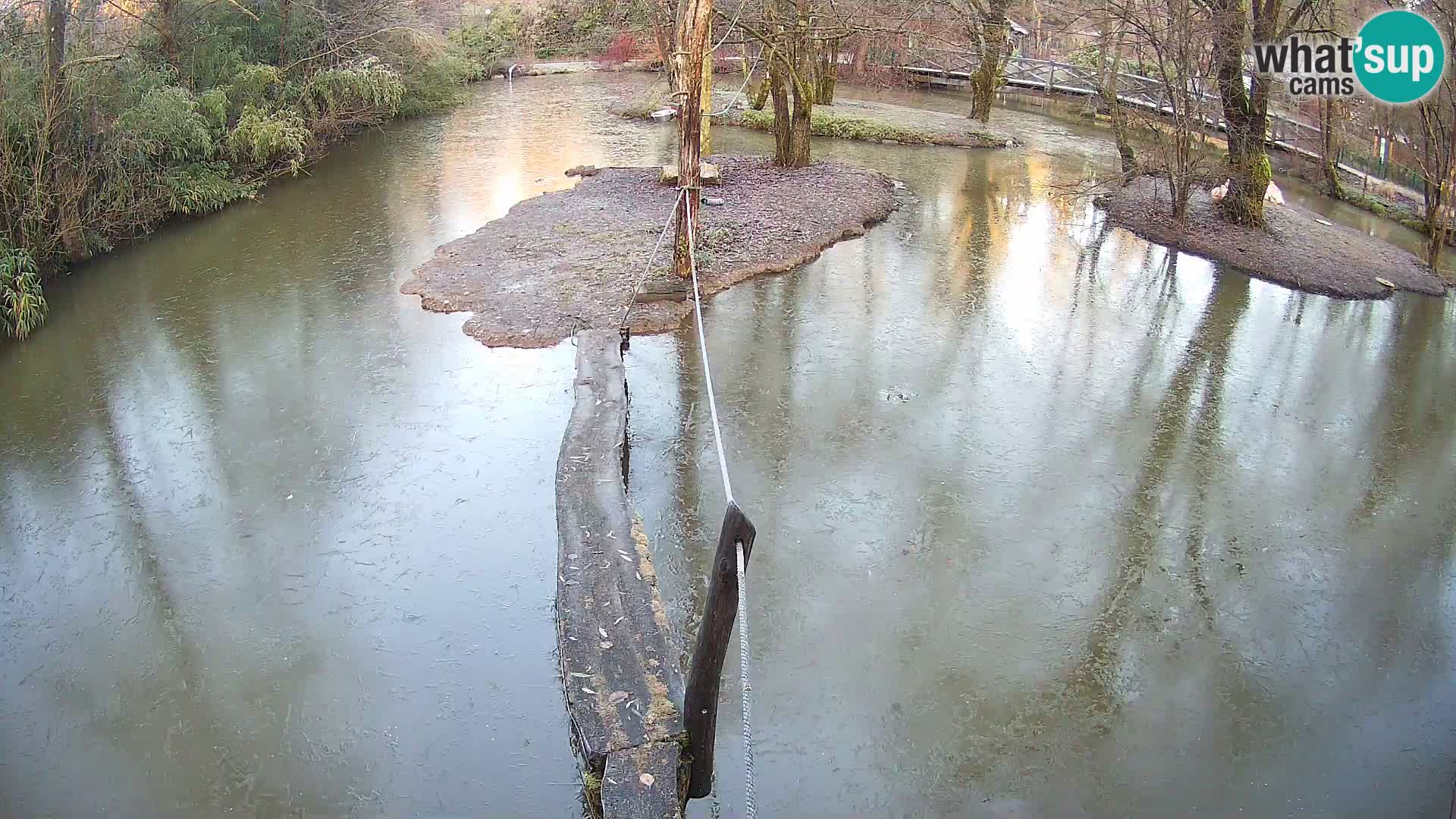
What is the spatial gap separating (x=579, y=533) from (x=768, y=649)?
1.03m

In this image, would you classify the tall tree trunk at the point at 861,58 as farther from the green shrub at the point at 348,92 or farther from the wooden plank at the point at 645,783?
the wooden plank at the point at 645,783

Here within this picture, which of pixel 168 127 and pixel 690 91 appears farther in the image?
pixel 168 127

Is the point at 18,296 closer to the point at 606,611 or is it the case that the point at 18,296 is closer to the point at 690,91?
the point at 690,91

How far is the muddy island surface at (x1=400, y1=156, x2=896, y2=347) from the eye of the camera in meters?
8.42

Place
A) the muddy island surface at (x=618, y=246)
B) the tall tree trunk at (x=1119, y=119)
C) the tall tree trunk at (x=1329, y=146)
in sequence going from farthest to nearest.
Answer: the tall tree trunk at (x=1329, y=146), the tall tree trunk at (x=1119, y=119), the muddy island surface at (x=618, y=246)

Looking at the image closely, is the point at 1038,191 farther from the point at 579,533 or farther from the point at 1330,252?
the point at 579,533

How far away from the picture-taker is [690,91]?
848 cm

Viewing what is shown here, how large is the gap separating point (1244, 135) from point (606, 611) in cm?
974

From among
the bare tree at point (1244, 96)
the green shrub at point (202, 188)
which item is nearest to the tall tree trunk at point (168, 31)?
the green shrub at point (202, 188)

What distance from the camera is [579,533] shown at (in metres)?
4.71

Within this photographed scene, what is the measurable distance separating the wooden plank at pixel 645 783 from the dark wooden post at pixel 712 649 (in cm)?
9

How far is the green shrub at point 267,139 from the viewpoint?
43.0 ft

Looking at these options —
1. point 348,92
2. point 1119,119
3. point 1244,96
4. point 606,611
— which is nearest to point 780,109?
point 1119,119

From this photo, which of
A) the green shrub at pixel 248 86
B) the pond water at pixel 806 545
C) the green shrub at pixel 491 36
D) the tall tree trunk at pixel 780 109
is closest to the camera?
the pond water at pixel 806 545
